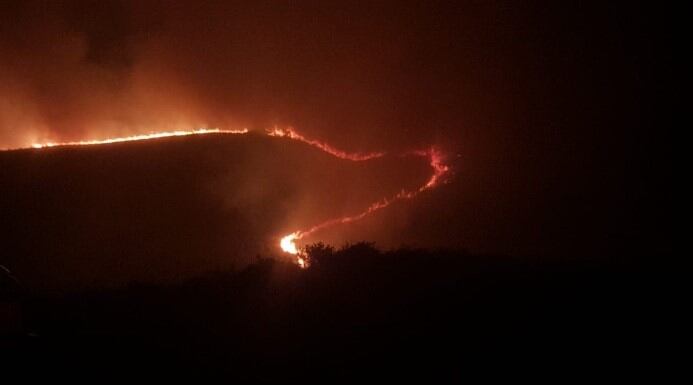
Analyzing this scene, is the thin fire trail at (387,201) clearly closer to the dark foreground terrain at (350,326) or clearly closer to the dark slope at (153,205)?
the dark slope at (153,205)

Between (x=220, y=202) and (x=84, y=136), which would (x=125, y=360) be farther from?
(x=84, y=136)

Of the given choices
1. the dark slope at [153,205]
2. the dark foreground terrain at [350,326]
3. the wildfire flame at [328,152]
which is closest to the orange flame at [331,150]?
the wildfire flame at [328,152]

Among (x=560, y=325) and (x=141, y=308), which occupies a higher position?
(x=141, y=308)

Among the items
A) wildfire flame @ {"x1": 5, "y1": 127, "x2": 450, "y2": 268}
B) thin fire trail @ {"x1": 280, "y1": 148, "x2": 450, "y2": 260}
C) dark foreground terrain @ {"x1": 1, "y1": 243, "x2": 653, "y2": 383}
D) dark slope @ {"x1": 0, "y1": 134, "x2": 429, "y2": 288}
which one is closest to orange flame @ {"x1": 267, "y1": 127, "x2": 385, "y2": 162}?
wildfire flame @ {"x1": 5, "y1": 127, "x2": 450, "y2": 268}

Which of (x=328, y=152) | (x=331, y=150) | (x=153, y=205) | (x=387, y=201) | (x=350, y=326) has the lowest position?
(x=350, y=326)

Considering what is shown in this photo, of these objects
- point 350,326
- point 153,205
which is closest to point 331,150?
point 153,205

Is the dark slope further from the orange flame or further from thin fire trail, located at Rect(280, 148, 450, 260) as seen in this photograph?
the orange flame

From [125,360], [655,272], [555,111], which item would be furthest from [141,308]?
[555,111]

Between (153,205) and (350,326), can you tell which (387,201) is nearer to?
(153,205)
